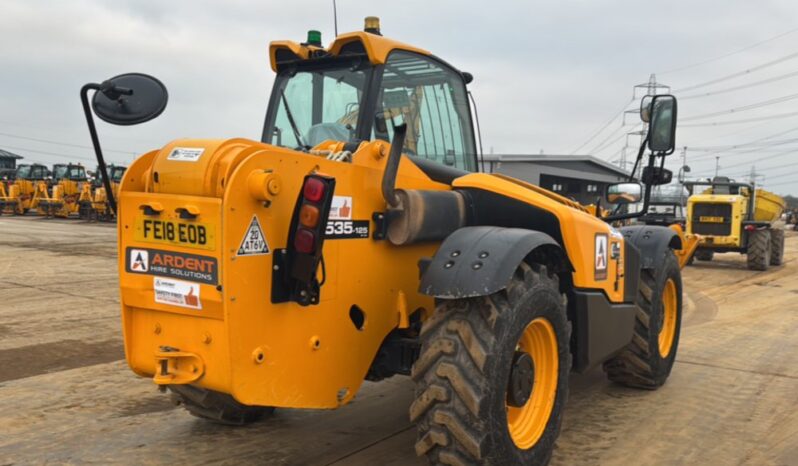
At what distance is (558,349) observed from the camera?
359 centimetres

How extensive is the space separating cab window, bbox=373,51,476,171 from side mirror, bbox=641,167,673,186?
4.32ft

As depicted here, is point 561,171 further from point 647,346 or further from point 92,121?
point 92,121

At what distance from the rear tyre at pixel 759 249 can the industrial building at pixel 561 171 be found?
360 inches

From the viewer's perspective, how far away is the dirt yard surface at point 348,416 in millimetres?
3801

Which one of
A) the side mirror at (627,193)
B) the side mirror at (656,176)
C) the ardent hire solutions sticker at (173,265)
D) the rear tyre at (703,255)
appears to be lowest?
the rear tyre at (703,255)

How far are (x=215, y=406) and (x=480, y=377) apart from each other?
182 cm

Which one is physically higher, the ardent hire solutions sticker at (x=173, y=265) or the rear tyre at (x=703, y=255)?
the ardent hire solutions sticker at (x=173, y=265)

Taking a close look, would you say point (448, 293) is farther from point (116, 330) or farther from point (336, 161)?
point (116, 330)

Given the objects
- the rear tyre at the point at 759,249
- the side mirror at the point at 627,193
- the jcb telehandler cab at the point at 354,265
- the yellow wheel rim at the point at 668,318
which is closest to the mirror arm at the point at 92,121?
the jcb telehandler cab at the point at 354,265

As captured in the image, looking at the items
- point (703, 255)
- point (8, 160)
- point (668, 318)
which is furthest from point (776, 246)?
point (8, 160)

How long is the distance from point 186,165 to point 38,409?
2.74m

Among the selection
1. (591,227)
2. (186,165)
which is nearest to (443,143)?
(591,227)

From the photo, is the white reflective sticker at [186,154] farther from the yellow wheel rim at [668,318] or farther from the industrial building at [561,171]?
the industrial building at [561,171]

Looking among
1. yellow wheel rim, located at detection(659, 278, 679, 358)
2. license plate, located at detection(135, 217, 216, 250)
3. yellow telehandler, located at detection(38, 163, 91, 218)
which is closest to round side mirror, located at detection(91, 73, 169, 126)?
license plate, located at detection(135, 217, 216, 250)
